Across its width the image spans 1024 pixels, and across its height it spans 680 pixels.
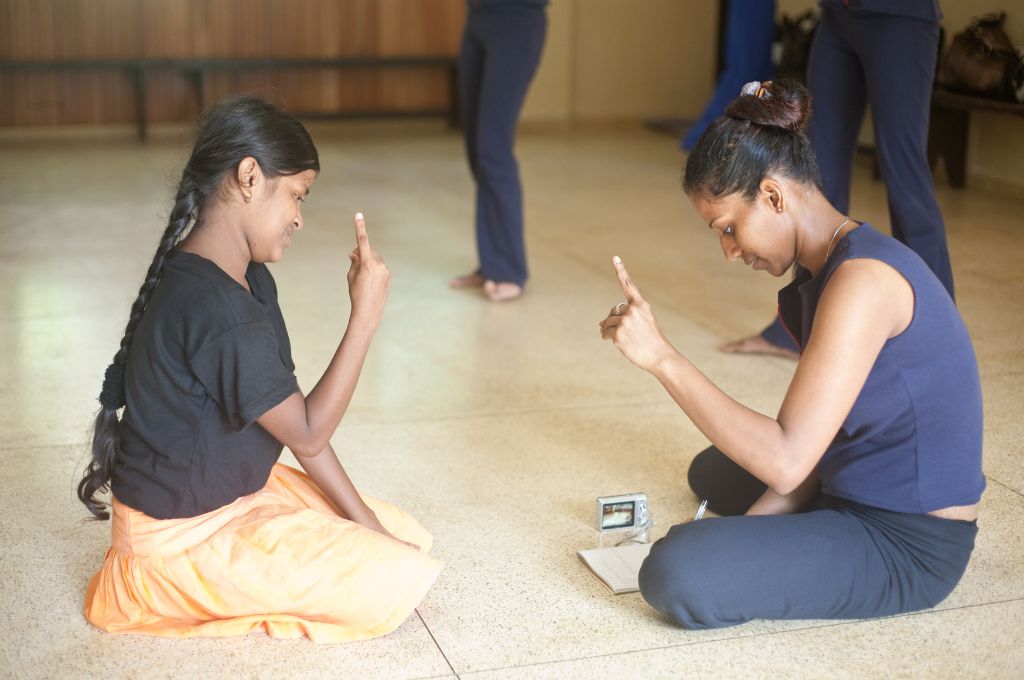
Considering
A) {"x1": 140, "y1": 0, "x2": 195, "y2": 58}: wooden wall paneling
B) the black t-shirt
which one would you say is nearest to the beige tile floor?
the black t-shirt

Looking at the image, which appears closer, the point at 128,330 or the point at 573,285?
the point at 128,330

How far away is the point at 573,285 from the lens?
4.35 meters

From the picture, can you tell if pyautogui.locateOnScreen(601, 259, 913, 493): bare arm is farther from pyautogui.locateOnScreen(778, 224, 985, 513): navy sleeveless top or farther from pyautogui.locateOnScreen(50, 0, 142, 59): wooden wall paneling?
pyautogui.locateOnScreen(50, 0, 142, 59): wooden wall paneling

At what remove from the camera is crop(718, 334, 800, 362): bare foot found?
3.52 metres

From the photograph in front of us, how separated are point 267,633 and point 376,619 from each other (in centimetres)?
18

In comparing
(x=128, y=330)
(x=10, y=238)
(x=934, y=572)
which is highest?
(x=128, y=330)

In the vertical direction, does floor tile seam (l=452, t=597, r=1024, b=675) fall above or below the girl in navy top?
below

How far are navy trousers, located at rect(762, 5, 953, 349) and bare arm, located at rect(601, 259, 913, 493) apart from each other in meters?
1.48

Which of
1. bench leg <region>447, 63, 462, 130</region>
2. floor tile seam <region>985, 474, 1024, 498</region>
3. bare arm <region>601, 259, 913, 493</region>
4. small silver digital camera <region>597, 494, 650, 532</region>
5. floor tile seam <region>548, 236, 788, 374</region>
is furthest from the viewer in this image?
bench leg <region>447, 63, 462, 130</region>

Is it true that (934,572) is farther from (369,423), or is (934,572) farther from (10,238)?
(10,238)

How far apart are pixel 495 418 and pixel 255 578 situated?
118 cm

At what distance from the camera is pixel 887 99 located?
318cm

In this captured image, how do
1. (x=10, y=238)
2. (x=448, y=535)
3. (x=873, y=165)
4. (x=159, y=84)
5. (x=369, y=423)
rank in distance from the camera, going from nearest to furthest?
(x=448, y=535)
(x=369, y=423)
(x=10, y=238)
(x=873, y=165)
(x=159, y=84)

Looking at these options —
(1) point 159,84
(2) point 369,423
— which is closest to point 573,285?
(2) point 369,423
